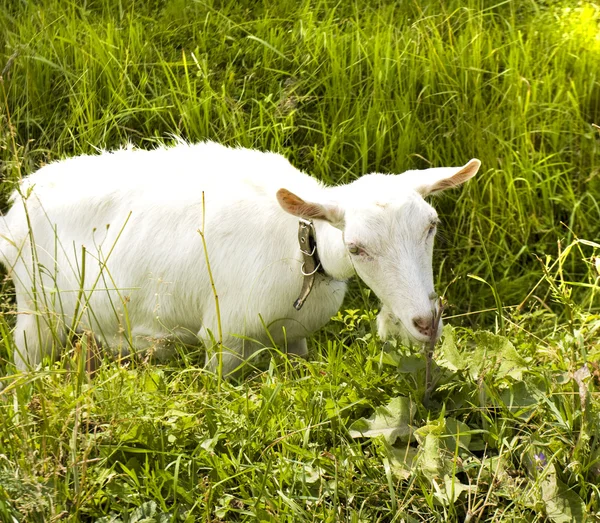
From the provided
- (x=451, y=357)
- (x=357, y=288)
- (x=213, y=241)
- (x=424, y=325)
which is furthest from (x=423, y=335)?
(x=357, y=288)

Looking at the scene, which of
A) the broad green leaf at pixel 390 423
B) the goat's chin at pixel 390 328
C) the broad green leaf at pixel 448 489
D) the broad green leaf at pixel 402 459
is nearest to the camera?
the broad green leaf at pixel 448 489

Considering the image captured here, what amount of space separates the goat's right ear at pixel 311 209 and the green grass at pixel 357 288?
1.61ft

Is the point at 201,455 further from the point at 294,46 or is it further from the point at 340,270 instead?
the point at 294,46

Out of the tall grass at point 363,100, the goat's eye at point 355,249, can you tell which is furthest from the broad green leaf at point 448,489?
the tall grass at point 363,100

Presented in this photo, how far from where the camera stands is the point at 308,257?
3.28m

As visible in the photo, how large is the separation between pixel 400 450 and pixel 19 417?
1.24 meters

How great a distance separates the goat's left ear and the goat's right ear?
0.33m

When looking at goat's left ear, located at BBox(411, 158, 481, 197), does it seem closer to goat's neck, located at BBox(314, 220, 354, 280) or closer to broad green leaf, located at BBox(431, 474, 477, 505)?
goat's neck, located at BBox(314, 220, 354, 280)

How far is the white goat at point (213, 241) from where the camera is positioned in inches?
116

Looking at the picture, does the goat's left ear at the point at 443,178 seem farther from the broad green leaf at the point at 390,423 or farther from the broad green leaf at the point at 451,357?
the broad green leaf at the point at 390,423

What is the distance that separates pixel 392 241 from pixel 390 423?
24.5 inches

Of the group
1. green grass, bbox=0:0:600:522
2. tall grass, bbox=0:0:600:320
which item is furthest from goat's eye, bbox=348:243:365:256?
tall grass, bbox=0:0:600:320

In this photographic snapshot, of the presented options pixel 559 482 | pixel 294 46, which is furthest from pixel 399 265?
pixel 294 46

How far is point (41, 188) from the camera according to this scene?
3947mm
